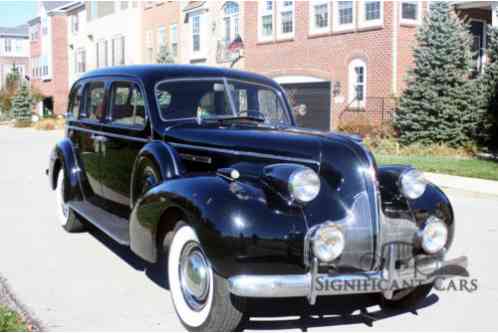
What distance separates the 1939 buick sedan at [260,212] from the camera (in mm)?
4047

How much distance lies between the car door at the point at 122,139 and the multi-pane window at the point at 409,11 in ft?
51.1

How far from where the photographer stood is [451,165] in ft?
47.4

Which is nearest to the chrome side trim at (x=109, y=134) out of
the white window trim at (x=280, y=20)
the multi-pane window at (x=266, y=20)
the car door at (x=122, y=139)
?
the car door at (x=122, y=139)

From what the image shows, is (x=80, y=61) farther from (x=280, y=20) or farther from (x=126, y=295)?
(x=126, y=295)

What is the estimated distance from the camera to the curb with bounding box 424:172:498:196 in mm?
11241

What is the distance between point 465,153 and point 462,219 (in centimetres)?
873

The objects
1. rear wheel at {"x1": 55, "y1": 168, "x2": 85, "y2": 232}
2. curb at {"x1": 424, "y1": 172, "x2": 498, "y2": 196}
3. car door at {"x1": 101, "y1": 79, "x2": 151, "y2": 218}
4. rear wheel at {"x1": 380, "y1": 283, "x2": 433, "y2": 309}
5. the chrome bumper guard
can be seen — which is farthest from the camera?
curb at {"x1": 424, "y1": 172, "x2": 498, "y2": 196}

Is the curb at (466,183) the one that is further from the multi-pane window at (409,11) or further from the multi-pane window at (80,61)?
the multi-pane window at (80,61)

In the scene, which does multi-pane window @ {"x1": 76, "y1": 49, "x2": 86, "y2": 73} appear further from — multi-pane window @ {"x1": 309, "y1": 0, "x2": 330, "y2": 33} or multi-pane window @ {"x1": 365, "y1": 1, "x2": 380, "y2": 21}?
multi-pane window @ {"x1": 365, "y1": 1, "x2": 380, "y2": 21}

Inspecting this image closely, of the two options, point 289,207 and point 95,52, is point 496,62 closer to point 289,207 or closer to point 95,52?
point 289,207

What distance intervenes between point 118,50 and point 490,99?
28.5 meters

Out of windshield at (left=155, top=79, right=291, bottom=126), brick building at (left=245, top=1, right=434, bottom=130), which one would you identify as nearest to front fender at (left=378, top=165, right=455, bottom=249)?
windshield at (left=155, top=79, right=291, bottom=126)

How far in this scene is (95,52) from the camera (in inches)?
1788

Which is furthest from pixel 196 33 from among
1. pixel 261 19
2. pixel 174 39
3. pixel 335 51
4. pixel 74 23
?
pixel 74 23
